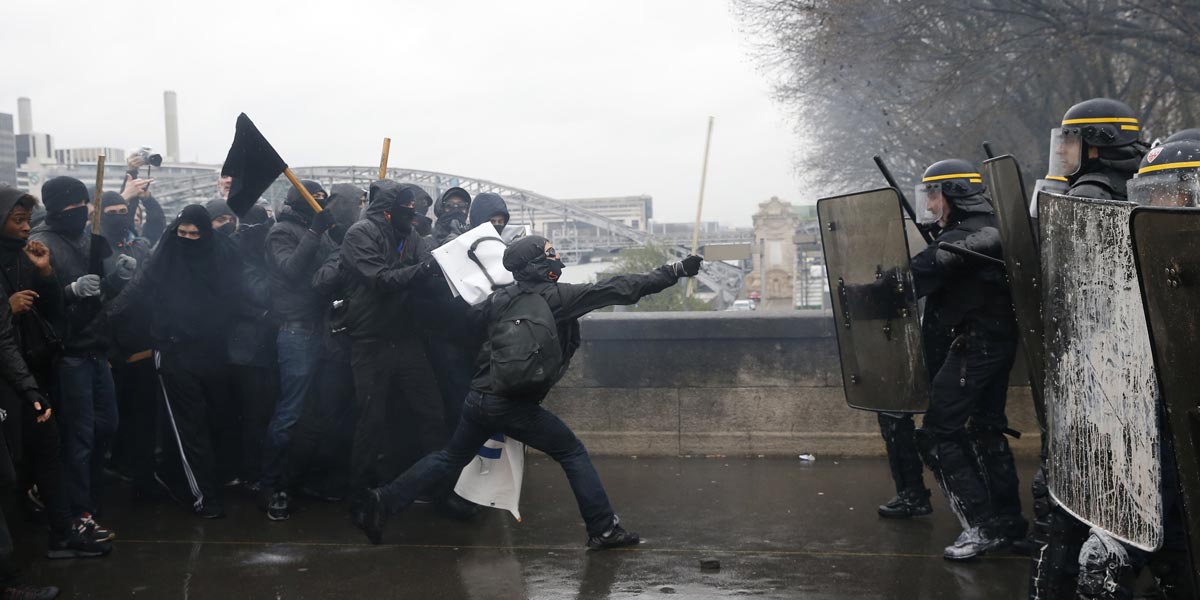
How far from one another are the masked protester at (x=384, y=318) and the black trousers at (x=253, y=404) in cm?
88

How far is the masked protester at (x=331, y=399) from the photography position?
6.05 metres

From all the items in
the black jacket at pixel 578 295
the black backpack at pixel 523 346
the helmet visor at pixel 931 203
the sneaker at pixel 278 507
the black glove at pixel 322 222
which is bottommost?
the sneaker at pixel 278 507

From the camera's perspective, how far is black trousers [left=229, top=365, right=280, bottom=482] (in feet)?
21.5

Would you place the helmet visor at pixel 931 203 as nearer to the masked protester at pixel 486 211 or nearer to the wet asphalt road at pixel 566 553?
the wet asphalt road at pixel 566 553

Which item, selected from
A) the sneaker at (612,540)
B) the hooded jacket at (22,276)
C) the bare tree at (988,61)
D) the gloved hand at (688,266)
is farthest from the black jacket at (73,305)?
the bare tree at (988,61)

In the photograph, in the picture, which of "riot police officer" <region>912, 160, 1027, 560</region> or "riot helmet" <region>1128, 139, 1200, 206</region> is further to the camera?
"riot police officer" <region>912, 160, 1027, 560</region>

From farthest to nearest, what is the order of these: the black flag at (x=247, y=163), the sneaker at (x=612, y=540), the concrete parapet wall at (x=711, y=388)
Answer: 1. the concrete parapet wall at (x=711, y=388)
2. the black flag at (x=247, y=163)
3. the sneaker at (x=612, y=540)

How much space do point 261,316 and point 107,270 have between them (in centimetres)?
85

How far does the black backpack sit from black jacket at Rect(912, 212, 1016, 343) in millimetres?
1702

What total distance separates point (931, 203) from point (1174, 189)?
2.04 meters

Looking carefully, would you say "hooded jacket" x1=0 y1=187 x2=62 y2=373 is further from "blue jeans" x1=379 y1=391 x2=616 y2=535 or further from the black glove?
"blue jeans" x1=379 y1=391 x2=616 y2=535

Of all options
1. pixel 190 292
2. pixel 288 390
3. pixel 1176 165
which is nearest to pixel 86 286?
pixel 190 292

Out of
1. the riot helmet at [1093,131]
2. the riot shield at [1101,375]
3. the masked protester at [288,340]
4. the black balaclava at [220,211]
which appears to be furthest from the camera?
the black balaclava at [220,211]

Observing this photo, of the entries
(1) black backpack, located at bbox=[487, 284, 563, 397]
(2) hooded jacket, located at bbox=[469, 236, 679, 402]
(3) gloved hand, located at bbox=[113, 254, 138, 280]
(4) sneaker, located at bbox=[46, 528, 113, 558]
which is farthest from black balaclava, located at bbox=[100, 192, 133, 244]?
(1) black backpack, located at bbox=[487, 284, 563, 397]
